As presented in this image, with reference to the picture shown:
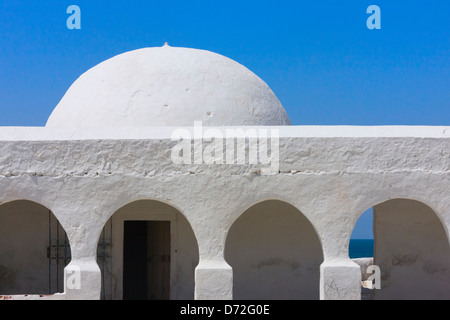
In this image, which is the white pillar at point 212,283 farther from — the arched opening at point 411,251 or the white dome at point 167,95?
the arched opening at point 411,251

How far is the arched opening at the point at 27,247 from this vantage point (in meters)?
10.4

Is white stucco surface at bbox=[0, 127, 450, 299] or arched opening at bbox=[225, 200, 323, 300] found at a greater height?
white stucco surface at bbox=[0, 127, 450, 299]

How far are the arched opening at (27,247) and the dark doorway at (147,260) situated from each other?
4.61ft

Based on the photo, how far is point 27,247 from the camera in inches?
410

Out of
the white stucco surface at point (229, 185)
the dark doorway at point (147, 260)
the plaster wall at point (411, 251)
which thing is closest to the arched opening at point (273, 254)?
the plaster wall at point (411, 251)

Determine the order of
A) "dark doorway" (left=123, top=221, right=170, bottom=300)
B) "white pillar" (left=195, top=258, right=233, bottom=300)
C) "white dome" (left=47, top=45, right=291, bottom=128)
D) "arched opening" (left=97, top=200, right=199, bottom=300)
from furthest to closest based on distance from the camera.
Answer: "dark doorway" (left=123, top=221, right=170, bottom=300), "white dome" (left=47, top=45, right=291, bottom=128), "arched opening" (left=97, top=200, right=199, bottom=300), "white pillar" (left=195, top=258, right=233, bottom=300)

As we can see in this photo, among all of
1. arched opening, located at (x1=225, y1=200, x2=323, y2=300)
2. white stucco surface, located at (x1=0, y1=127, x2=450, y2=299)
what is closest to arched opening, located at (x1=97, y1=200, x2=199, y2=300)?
arched opening, located at (x1=225, y1=200, x2=323, y2=300)

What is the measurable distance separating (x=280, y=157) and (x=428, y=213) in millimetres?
3055

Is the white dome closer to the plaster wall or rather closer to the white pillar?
the plaster wall

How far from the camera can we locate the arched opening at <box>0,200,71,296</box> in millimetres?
10391

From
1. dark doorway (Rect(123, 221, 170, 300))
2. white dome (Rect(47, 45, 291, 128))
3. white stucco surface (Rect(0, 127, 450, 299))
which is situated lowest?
dark doorway (Rect(123, 221, 170, 300))

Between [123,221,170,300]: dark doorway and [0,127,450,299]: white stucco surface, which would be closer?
[0,127,450,299]: white stucco surface

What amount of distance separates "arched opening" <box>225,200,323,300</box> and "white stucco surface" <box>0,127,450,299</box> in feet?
5.32
